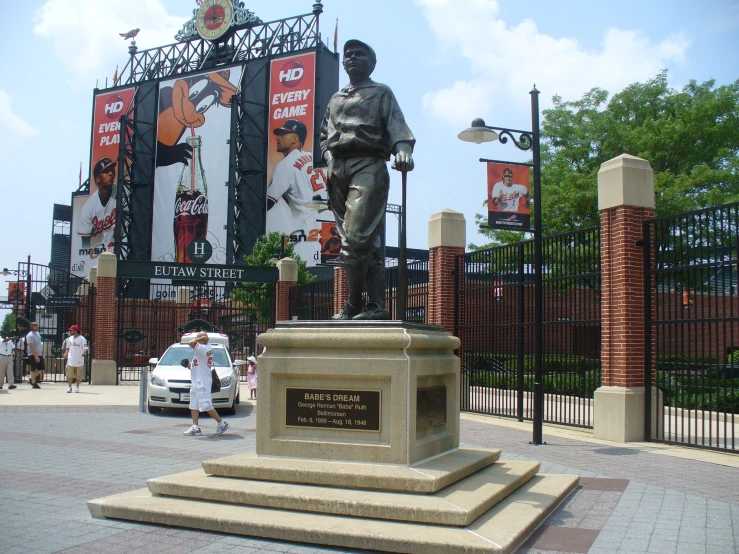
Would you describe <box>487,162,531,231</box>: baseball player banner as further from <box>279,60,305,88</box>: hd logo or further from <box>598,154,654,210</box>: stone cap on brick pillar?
<box>279,60,305,88</box>: hd logo

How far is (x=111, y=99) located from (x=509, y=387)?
48.2 meters

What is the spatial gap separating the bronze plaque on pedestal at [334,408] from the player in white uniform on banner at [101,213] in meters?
50.7

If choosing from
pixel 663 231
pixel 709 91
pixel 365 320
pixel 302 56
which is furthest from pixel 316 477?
pixel 302 56

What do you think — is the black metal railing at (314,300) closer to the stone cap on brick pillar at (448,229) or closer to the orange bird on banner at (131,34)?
the stone cap on brick pillar at (448,229)

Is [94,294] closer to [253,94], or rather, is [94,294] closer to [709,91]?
[709,91]

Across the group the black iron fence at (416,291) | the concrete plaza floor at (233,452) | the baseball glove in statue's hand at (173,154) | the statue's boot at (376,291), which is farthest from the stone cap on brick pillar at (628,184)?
the baseball glove in statue's hand at (173,154)

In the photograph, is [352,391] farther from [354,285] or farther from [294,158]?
[294,158]

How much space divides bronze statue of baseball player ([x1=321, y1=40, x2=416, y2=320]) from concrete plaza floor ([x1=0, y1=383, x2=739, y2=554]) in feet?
8.63

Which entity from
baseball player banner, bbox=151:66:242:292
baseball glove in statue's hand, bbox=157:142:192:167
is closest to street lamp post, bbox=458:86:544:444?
baseball player banner, bbox=151:66:242:292

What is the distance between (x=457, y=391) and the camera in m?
7.24

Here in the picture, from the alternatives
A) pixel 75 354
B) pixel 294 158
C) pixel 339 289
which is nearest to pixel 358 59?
pixel 339 289

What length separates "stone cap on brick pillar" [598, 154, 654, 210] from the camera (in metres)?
11.3

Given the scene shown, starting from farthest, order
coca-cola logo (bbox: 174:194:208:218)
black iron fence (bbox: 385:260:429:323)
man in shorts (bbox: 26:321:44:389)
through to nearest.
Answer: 1. coca-cola logo (bbox: 174:194:208:218)
2. man in shorts (bbox: 26:321:44:389)
3. black iron fence (bbox: 385:260:429:323)

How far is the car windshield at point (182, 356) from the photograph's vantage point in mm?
15953
